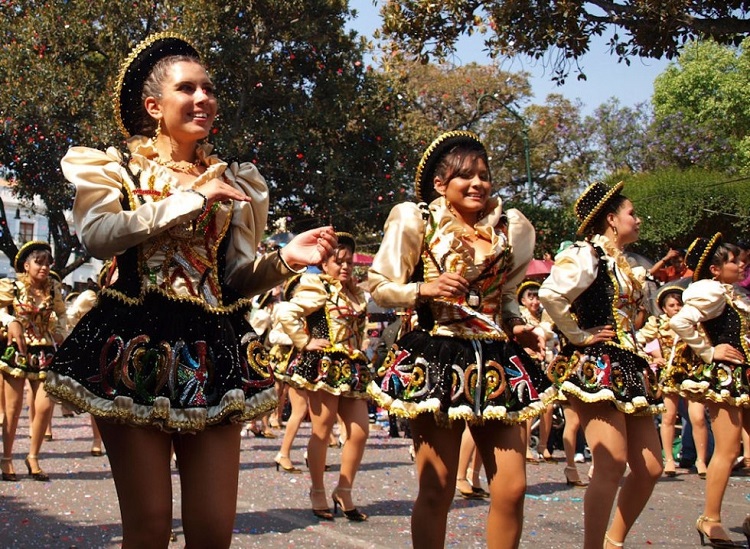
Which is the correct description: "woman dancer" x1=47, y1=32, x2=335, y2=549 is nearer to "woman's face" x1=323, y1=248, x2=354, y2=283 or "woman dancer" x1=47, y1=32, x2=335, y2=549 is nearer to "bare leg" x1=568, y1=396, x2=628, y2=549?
"bare leg" x1=568, y1=396, x2=628, y2=549

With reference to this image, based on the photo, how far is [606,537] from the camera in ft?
18.4

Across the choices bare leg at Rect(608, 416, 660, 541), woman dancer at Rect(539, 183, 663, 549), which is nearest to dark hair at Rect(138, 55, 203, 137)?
woman dancer at Rect(539, 183, 663, 549)

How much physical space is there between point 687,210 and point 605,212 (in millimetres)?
22352

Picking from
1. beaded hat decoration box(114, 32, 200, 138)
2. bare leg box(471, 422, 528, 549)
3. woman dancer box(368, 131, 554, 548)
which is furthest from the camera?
woman dancer box(368, 131, 554, 548)

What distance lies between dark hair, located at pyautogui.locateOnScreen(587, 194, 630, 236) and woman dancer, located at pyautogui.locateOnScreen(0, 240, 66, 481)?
539 cm

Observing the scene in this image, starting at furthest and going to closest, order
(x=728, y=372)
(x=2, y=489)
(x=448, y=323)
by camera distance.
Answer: (x=2, y=489)
(x=728, y=372)
(x=448, y=323)

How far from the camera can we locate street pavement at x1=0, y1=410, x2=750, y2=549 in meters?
6.51

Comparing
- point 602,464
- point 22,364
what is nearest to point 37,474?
point 22,364

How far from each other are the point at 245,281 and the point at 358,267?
29406 mm

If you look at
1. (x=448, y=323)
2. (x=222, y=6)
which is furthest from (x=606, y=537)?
(x=222, y=6)

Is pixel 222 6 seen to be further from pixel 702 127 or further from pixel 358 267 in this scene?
pixel 702 127

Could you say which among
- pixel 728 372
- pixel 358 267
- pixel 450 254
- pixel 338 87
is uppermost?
pixel 338 87

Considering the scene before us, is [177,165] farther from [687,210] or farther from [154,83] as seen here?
[687,210]

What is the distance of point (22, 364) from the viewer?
31.3 ft
